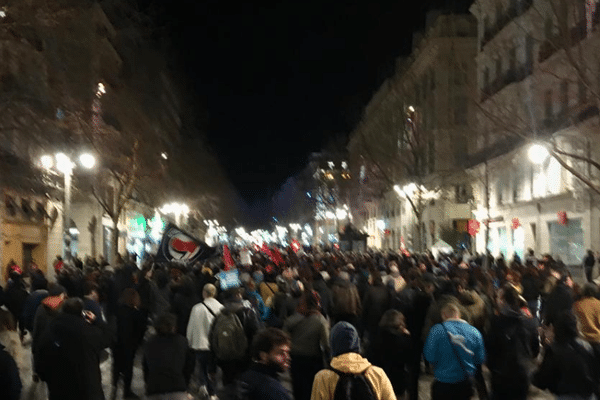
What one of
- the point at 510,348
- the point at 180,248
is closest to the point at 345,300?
the point at 510,348

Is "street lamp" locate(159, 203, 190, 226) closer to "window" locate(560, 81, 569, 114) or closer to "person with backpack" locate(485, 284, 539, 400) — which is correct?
Answer: "window" locate(560, 81, 569, 114)

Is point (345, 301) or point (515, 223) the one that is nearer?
point (345, 301)

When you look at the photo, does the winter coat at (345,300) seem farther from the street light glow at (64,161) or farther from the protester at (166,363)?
the street light glow at (64,161)

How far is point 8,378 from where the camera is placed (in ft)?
18.0

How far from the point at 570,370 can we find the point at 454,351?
1.00 m

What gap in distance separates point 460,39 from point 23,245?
106ft

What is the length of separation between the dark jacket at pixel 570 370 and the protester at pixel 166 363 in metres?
3.04

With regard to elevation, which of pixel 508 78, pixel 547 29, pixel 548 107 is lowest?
pixel 548 107

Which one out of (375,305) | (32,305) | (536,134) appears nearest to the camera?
(375,305)

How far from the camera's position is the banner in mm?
16484

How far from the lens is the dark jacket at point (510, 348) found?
7062 mm

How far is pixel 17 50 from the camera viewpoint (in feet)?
53.8

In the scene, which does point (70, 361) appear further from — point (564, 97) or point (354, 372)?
point (564, 97)

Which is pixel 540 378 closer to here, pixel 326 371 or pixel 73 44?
pixel 326 371
